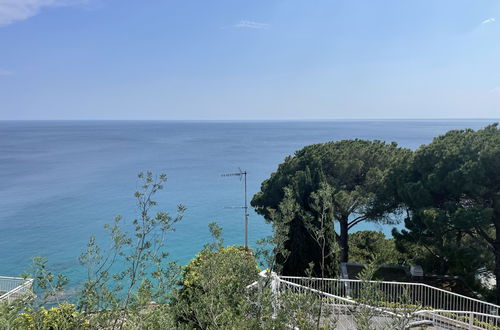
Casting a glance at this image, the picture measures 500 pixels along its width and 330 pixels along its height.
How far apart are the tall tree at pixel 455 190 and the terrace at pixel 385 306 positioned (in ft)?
5.84

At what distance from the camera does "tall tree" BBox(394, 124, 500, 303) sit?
34.9 feet

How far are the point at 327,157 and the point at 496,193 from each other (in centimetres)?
687

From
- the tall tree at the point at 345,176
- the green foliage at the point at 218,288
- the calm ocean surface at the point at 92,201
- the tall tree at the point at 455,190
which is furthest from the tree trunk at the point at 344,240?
the green foliage at the point at 218,288

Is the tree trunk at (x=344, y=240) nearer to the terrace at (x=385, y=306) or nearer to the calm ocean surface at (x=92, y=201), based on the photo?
the terrace at (x=385, y=306)

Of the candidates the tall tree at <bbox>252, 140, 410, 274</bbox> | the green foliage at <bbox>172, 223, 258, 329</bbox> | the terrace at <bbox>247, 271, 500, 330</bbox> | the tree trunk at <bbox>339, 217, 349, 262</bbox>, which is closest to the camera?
the terrace at <bbox>247, 271, 500, 330</bbox>

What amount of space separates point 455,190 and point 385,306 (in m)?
6.61

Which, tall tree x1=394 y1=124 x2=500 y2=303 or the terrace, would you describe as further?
tall tree x1=394 y1=124 x2=500 y2=303

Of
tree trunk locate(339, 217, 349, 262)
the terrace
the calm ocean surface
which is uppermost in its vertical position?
the terrace

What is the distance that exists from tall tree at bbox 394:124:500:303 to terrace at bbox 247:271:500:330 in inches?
70.0

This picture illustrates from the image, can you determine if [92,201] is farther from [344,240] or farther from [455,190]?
[455,190]

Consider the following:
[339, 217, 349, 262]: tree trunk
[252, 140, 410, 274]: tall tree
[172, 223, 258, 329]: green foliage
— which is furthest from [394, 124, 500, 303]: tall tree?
[172, 223, 258, 329]: green foliage

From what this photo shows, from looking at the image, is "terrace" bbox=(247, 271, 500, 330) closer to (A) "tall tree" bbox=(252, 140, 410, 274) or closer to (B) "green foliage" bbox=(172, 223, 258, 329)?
(B) "green foliage" bbox=(172, 223, 258, 329)

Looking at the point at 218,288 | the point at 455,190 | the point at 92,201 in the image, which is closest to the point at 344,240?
the point at 455,190

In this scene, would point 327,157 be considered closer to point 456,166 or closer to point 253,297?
point 456,166
